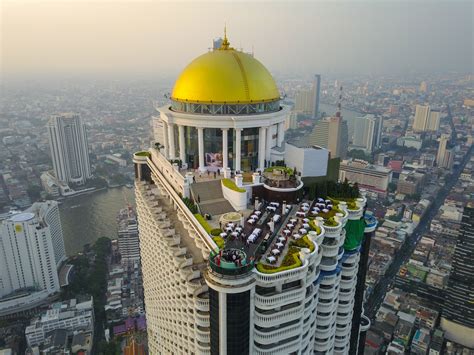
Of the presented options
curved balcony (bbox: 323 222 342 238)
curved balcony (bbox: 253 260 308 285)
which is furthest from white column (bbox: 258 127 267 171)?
curved balcony (bbox: 253 260 308 285)

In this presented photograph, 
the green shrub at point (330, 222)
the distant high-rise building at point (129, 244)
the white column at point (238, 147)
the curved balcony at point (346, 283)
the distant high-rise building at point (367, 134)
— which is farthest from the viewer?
the distant high-rise building at point (367, 134)

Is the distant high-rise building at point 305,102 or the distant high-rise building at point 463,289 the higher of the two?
the distant high-rise building at point 305,102

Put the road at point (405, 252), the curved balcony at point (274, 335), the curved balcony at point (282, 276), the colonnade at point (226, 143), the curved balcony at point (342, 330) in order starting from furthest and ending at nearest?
the road at point (405, 252), the colonnade at point (226, 143), the curved balcony at point (342, 330), the curved balcony at point (274, 335), the curved balcony at point (282, 276)

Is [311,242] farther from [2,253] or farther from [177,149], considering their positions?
[2,253]

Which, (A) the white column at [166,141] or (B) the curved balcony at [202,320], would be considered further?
(A) the white column at [166,141]

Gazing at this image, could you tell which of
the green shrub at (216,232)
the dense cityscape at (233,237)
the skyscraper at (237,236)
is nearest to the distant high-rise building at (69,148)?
the dense cityscape at (233,237)

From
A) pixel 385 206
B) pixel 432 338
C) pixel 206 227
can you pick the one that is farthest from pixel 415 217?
pixel 206 227

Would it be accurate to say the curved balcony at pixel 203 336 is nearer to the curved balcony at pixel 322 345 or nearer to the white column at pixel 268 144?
the curved balcony at pixel 322 345
